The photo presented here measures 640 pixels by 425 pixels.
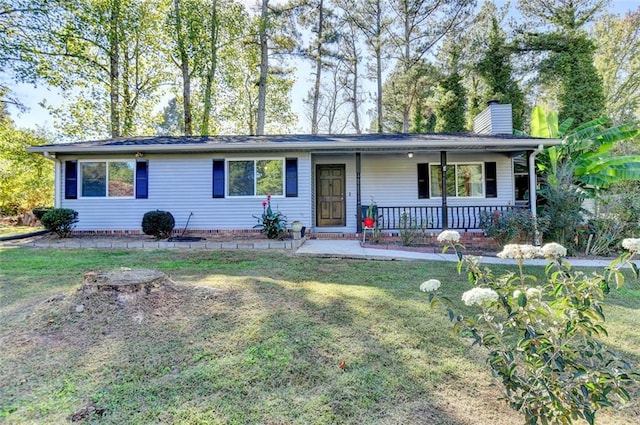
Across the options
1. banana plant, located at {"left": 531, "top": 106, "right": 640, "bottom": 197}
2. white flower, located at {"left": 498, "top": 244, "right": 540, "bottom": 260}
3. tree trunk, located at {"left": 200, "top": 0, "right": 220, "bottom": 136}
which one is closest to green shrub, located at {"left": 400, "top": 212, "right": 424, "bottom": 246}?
banana plant, located at {"left": 531, "top": 106, "right": 640, "bottom": 197}

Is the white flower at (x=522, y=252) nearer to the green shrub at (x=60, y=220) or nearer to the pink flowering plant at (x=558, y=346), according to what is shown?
the pink flowering plant at (x=558, y=346)

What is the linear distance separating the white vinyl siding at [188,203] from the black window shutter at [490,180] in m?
5.56

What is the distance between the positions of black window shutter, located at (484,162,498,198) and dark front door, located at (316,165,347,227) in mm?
4472

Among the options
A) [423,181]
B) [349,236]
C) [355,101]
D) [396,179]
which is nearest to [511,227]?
[423,181]

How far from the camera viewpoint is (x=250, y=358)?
105 inches

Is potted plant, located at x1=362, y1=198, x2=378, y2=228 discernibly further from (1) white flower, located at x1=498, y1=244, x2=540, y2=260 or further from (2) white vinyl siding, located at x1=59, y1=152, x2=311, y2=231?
(1) white flower, located at x1=498, y1=244, x2=540, y2=260

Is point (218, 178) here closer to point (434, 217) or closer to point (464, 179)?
point (434, 217)

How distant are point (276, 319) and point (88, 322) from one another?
1.78m

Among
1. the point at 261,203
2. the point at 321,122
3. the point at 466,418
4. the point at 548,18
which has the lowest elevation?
the point at 466,418

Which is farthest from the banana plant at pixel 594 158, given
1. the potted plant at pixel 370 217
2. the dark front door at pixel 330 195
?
the dark front door at pixel 330 195

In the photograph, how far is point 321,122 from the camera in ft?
84.5

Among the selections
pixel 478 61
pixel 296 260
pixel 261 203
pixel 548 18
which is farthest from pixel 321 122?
pixel 296 260

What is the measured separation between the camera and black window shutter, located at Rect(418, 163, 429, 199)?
10453mm

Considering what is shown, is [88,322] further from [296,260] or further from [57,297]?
[296,260]
